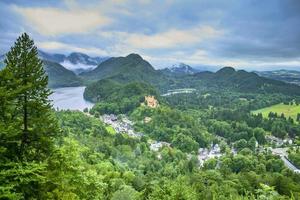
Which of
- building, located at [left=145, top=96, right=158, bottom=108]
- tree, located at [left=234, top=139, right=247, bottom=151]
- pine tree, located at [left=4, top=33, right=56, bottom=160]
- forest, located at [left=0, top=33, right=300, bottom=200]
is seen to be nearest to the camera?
forest, located at [left=0, top=33, right=300, bottom=200]

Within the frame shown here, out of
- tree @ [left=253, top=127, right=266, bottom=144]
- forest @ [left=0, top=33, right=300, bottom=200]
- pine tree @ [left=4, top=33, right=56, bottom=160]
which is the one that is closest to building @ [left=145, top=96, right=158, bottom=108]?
forest @ [left=0, top=33, right=300, bottom=200]

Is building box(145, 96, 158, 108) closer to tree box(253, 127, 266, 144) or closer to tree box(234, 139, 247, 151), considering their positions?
tree box(253, 127, 266, 144)

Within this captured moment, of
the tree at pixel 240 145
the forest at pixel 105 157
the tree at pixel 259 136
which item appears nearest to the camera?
the forest at pixel 105 157

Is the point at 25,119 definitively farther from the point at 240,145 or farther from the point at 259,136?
the point at 259,136

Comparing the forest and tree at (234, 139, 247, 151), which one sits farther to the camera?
tree at (234, 139, 247, 151)

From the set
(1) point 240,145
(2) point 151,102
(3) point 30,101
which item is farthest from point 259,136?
(3) point 30,101

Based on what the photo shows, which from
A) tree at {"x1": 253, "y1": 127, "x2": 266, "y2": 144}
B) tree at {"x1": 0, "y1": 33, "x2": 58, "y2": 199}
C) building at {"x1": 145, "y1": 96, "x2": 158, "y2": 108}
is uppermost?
tree at {"x1": 0, "y1": 33, "x2": 58, "y2": 199}

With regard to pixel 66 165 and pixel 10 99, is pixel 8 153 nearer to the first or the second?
pixel 10 99

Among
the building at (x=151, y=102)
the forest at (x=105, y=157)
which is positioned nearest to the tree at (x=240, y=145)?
the forest at (x=105, y=157)

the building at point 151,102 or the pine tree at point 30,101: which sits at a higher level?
the pine tree at point 30,101

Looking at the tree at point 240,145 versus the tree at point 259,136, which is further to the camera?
the tree at point 259,136

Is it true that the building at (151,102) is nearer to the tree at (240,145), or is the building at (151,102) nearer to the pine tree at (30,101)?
the tree at (240,145)
